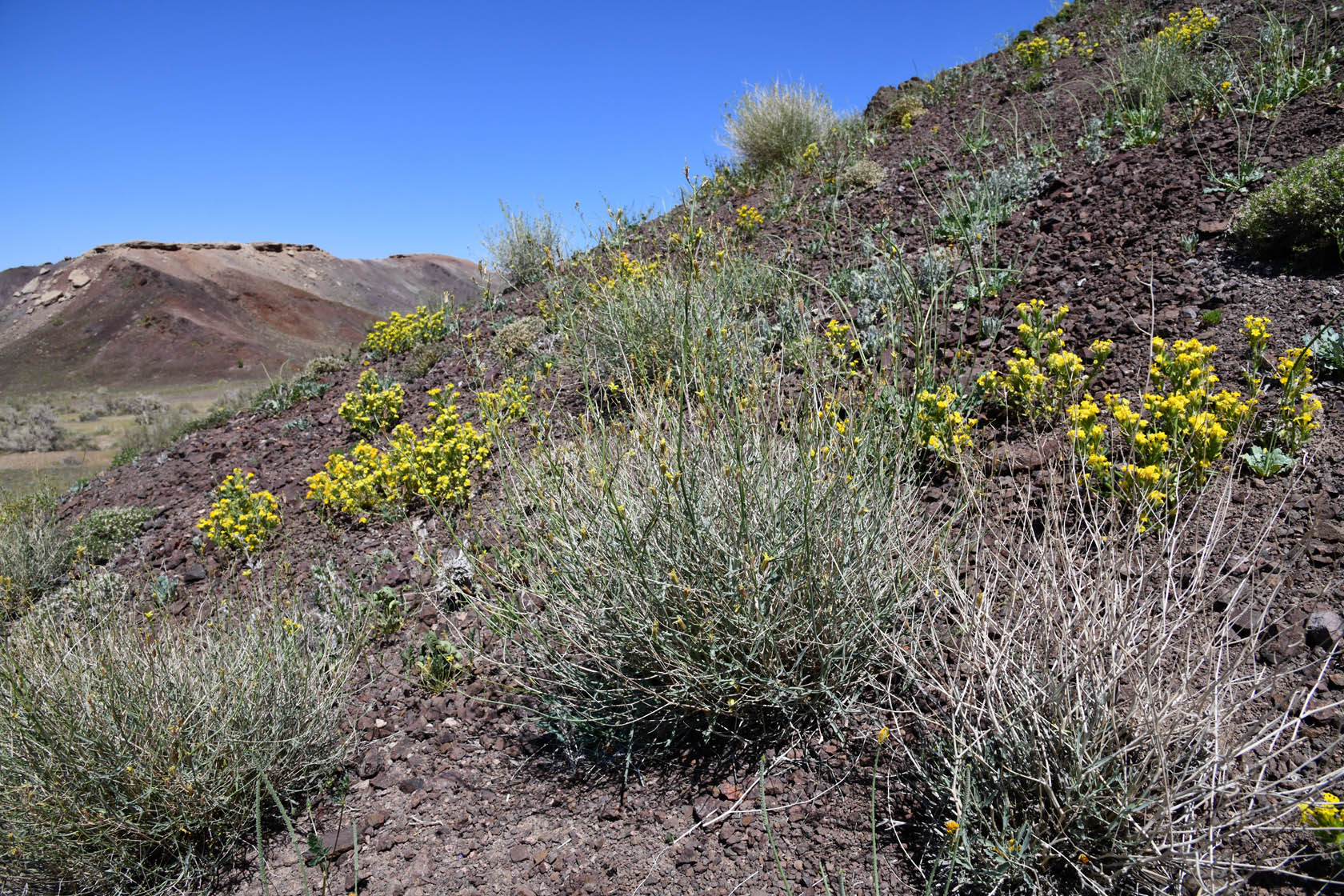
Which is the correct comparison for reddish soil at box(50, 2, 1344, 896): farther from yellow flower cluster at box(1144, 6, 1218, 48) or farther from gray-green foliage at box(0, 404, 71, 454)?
gray-green foliage at box(0, 404, 71, 454)

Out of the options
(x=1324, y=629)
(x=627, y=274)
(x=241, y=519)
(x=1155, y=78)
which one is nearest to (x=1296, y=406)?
(x=1324, y=629)

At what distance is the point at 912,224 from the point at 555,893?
4.75 meters

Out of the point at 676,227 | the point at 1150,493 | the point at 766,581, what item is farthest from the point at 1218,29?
the point at 766,581

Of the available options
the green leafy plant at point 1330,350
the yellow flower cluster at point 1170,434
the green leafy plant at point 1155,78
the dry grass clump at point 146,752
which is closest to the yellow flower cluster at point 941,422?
the yellow flower cluster at point 1170,434

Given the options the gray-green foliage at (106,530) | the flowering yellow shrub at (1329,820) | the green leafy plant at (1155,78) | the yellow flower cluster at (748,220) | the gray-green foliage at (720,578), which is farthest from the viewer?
the yellow flower cluster at (748,220)

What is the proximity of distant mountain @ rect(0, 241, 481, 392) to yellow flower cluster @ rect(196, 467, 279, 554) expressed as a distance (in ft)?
64.5

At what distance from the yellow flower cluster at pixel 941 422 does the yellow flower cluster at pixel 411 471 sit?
2.37 m

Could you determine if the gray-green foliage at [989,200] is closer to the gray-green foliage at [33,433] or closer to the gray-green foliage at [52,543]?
the gray-green foliage at [52,543]

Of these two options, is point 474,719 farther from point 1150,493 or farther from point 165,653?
point 1150,493

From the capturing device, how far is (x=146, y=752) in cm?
205

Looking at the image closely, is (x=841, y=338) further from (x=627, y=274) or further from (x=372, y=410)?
(x=372, y=410)

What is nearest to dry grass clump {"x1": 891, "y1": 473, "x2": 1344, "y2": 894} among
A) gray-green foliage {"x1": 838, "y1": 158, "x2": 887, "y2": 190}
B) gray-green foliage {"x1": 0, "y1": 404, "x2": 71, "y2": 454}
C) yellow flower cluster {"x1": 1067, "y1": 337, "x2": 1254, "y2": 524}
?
yellow flower cluster {"x1": 1067, "y1": 337, "x2": 1254, "y2": 524}

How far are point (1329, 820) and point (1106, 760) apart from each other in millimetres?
359

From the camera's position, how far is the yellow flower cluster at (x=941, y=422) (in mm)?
2619
